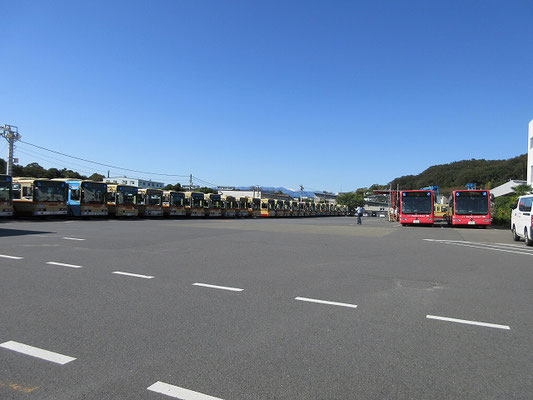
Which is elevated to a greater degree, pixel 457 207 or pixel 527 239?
pixel 457 207

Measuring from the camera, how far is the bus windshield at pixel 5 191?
76.8ft

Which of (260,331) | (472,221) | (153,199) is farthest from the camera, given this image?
(153,199)

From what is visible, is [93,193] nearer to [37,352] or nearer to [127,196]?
[127,196]

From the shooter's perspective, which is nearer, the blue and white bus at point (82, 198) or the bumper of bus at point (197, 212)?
the blue and white bus at point (82, 198)

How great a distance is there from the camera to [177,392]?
2967mm

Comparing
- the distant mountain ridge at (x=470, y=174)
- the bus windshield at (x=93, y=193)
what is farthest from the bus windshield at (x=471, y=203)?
the distant mountain ridge at (x=470, y=174)

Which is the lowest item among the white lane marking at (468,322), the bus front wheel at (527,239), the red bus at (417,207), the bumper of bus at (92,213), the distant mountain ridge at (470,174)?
the white lane marking at (468,322)

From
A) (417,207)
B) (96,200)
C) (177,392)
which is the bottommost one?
(177,392)

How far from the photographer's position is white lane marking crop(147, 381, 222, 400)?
9.52ft

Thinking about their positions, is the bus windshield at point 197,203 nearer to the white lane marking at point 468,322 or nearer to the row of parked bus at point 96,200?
the row of parked bus at point 96,200

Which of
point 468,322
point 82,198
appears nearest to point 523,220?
point 468,322

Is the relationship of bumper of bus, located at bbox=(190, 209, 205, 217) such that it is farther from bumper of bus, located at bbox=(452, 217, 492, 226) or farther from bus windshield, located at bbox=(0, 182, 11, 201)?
bumper of bus, located at bbox=(452, 217, 492, 226)

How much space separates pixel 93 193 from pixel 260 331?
28.0m

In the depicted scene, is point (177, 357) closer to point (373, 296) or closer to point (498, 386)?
point (498, 386)
